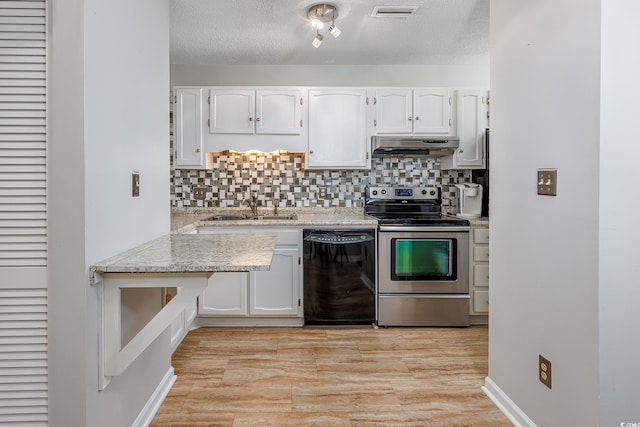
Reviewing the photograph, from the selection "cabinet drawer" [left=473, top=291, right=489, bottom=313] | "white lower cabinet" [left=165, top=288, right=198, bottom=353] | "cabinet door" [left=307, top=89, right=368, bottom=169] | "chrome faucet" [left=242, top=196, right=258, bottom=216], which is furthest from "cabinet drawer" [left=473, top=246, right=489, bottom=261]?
"white lower cabinet" [left=165, top=288, right=198, bottom=353]

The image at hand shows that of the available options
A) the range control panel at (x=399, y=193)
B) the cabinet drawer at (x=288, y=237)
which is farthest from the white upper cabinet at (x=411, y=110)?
the cabinet drawer at (x=288, y=237)

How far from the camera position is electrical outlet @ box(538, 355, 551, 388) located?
1.67m

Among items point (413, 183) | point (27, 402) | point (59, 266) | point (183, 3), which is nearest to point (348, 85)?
point (413, 183)

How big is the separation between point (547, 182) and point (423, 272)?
5.78ft

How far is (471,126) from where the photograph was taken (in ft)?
11.8

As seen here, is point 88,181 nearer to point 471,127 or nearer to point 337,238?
point 337,238

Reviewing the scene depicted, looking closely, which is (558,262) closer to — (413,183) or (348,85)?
(413,183)

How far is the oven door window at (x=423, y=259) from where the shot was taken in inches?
130

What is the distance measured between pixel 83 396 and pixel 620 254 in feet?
6.14

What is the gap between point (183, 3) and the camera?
262 centimetres

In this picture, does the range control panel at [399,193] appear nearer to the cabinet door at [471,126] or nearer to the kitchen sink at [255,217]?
the cabinet door at [471,126]

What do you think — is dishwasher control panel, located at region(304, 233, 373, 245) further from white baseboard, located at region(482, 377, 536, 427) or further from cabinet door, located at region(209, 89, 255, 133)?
white baseboard, located at region(482, 377, 536, 427)

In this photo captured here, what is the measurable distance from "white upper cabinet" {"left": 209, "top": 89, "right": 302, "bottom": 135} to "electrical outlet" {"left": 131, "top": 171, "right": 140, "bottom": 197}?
5.82 feet

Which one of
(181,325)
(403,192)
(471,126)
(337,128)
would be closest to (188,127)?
(337,128)
